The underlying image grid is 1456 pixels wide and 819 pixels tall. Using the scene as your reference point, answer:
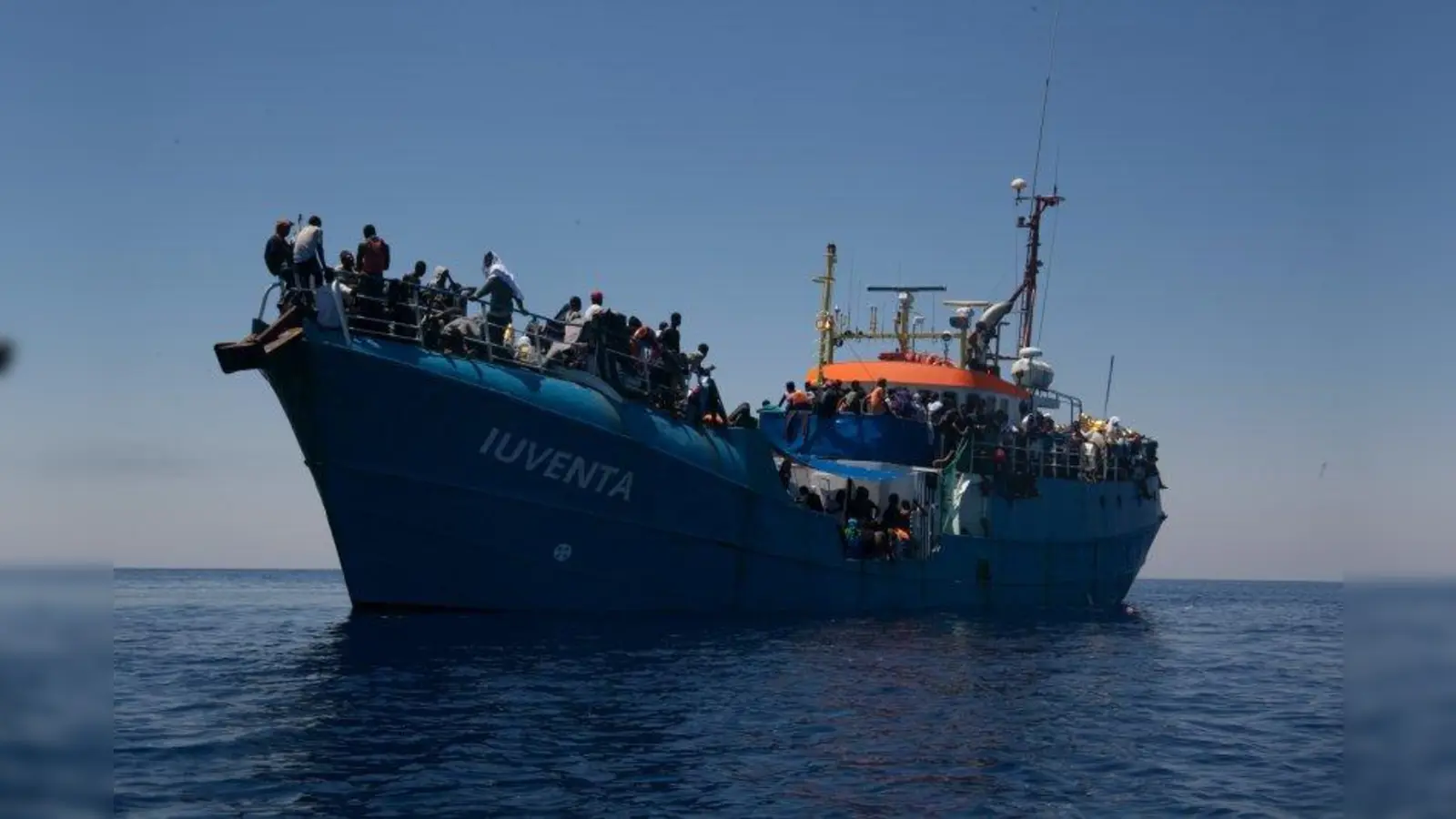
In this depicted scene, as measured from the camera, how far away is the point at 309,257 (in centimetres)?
1747

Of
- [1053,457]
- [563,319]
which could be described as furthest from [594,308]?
[1053,457]

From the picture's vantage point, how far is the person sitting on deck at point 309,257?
57.2ft

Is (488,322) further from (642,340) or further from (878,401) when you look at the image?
(878,401)

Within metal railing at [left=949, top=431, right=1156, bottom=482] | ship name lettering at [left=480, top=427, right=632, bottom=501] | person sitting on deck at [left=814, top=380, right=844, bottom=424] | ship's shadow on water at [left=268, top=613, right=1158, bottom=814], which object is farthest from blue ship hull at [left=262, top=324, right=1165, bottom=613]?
metal railing at [left=949, top=431, right=1156, bottom=482]

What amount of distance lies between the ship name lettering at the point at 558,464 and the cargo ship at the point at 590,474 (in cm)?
3

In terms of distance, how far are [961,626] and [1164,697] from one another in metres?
7.68

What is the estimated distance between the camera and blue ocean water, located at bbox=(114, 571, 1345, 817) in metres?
9.63

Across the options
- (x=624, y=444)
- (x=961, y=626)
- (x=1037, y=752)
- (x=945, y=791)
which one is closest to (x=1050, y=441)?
(x=961, y=626)

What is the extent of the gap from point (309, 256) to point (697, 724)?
898 cm

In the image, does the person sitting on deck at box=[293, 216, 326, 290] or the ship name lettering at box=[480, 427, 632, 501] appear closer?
the person sitting on deck at box=[293, 216, 326, 290]

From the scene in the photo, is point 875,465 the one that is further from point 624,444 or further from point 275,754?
point 275,754

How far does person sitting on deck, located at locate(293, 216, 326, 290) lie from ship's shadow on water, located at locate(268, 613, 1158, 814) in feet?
16.0

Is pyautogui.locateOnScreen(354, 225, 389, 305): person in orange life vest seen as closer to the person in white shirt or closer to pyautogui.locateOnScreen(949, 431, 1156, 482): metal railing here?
the person in white shirt

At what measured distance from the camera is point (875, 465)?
2638cm
